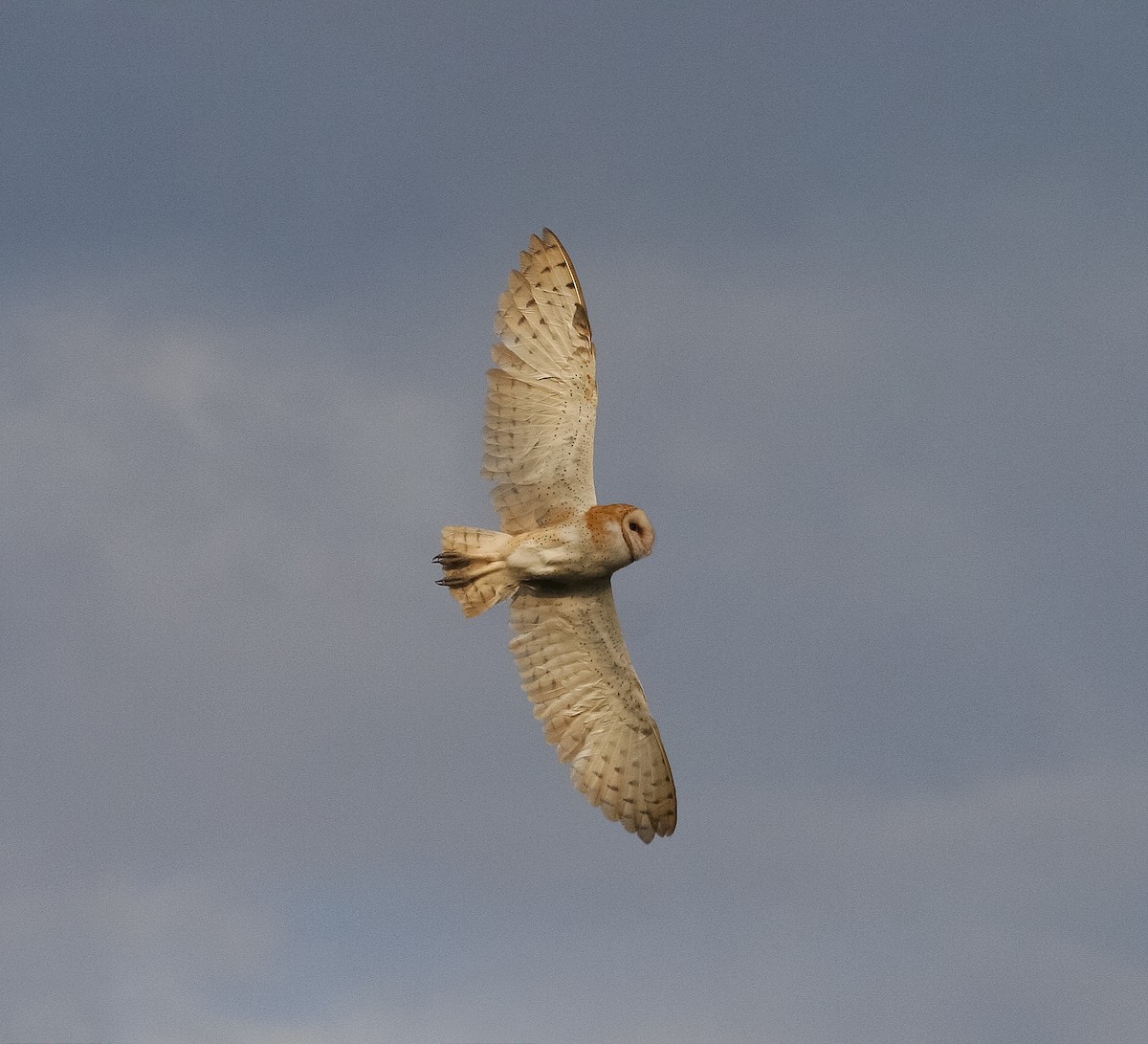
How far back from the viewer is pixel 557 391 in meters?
22.2

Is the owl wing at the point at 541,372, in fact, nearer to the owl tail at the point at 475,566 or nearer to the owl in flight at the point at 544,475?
the owl in flight at the point at 544,475

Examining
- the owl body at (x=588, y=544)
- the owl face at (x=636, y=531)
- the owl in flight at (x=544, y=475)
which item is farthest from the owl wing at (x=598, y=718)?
the owl face at (x=636, y=531)

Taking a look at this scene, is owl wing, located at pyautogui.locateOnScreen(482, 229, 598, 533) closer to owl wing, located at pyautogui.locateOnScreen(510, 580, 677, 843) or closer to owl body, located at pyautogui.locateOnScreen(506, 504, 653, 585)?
owl body, located at pyautogui.locateOnScreen(506, 504, 653, 585)

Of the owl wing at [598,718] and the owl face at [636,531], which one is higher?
the owl face at [636,531]

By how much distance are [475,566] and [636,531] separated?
1875mm

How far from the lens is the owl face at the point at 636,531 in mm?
22047

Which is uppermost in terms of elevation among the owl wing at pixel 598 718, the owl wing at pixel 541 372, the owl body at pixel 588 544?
the owl wing at pixel 541 372

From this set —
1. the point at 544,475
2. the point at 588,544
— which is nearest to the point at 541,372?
the point at 544,475

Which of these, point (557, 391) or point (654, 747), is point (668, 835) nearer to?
point (654, 747)

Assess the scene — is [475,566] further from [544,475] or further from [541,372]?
[541,372]

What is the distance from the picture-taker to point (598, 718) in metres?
23.2

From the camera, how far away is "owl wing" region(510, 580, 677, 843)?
75.8 feet

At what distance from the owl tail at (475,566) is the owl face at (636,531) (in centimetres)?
133

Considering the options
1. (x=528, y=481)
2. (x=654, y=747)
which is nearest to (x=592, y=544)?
(x=528, y=481)
